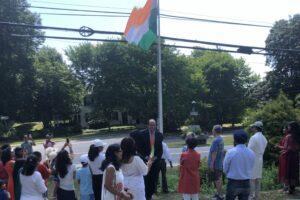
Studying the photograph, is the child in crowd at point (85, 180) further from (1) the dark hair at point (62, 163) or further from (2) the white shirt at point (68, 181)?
(1) the dark hair at point (62, 163)

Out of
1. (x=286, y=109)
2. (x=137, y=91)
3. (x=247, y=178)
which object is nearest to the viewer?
(x=247, y=178)

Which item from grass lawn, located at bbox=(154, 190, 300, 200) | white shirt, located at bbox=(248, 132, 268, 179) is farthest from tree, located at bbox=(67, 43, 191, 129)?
white shirt, located at bbox=(248, 132, 268, 179)

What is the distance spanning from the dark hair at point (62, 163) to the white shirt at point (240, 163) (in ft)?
10.3

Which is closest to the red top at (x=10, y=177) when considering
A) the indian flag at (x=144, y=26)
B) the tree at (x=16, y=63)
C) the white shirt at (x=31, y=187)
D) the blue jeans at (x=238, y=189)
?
the white shirt at (x=31, y=187)

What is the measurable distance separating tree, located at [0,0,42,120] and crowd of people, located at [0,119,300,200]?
150 ft

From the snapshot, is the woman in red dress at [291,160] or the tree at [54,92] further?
the tree at [54,92]

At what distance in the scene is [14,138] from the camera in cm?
5650

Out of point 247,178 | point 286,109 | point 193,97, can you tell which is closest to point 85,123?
point 193,97

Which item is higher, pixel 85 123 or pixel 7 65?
pixel 7 65

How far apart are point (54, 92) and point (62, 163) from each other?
56.2 metres

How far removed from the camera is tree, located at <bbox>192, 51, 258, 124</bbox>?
69.6 m

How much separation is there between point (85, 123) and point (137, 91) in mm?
24890

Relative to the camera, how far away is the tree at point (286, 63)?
56.0m

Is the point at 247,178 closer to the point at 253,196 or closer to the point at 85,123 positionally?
the point at 253,196
